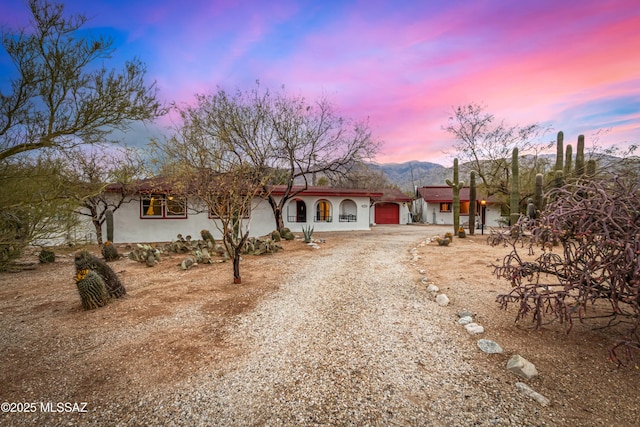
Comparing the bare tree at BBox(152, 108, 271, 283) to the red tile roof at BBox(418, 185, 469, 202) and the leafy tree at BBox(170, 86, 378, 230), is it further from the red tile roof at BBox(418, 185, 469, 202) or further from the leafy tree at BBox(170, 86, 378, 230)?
the red tile roof at BBox(418, 185, 469, 202)

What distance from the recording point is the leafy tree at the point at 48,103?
3156mm

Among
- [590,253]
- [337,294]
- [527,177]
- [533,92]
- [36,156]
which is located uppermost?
[533,92]

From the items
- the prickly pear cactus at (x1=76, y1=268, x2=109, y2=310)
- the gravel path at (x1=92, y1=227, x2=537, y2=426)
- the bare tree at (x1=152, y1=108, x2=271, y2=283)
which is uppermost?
the bare tree at (x1=152, y1=108, x2=271, y2=283)

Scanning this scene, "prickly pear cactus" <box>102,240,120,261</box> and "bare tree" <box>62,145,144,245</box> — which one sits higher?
"bare tree" <box>62,145,144,245</box>

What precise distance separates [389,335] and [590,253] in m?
2.30

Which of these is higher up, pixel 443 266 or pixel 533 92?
pixel 533 92

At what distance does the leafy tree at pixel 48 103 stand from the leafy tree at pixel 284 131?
22.7ft

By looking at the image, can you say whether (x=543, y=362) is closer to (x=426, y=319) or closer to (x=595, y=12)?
(x=426, y=319)

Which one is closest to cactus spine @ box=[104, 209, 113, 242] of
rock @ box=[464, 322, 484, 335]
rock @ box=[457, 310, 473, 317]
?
rock @ box=[457, 310, 473, 317]

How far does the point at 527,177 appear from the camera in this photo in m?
18.0

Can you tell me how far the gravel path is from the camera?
6.84ft

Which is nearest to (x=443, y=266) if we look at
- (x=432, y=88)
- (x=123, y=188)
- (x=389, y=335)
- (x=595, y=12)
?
(x=389, y=335)

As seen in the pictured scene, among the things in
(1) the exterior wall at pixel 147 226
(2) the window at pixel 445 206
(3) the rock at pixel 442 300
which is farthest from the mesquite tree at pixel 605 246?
(2) the window at pixel 445 206

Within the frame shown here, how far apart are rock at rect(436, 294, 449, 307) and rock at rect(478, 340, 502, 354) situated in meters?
1.36
